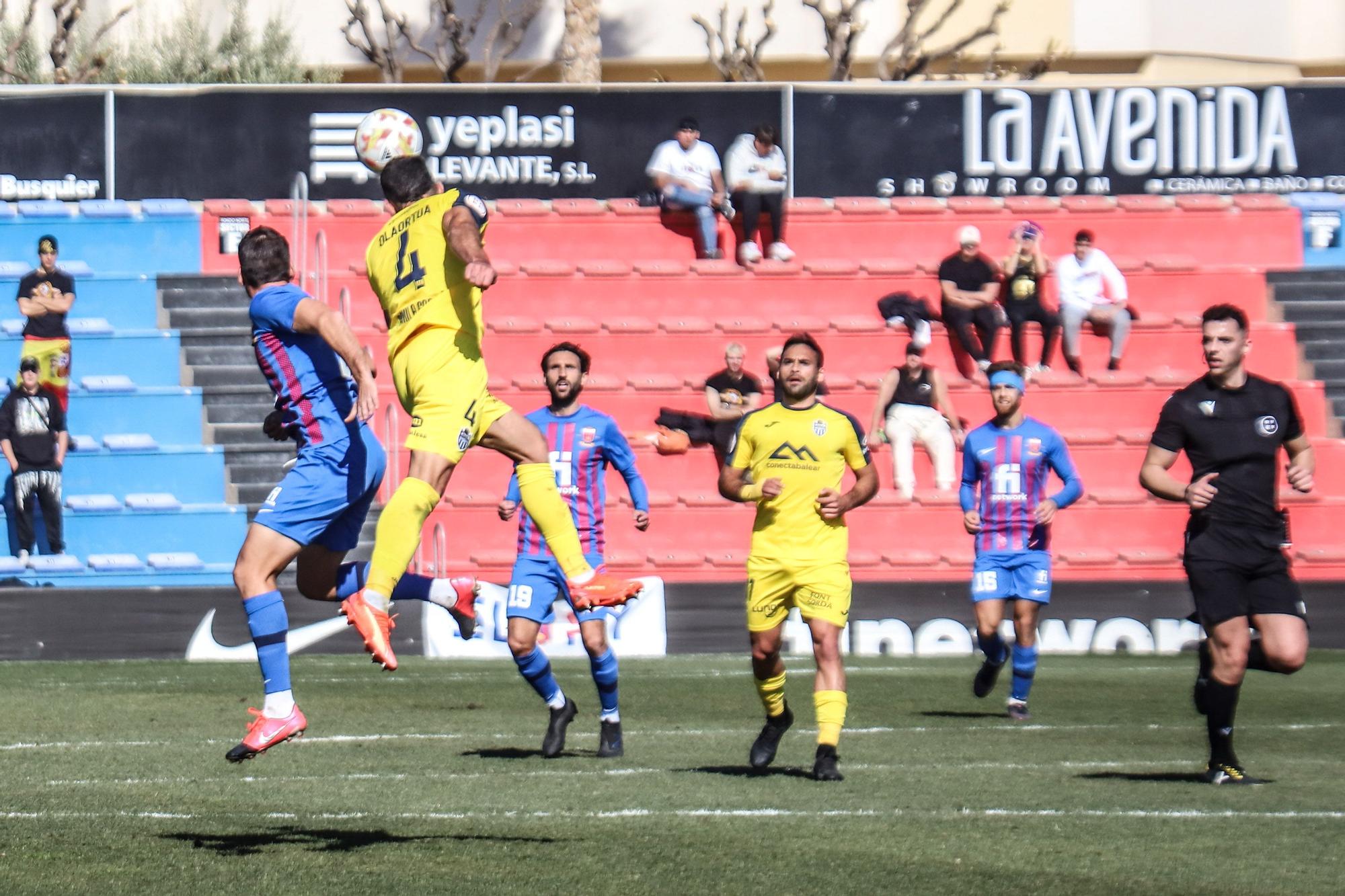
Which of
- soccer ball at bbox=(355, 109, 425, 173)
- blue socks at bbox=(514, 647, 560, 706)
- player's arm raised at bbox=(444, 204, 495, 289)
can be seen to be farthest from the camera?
blue socks at bbox=(514, 647, 560, 706)

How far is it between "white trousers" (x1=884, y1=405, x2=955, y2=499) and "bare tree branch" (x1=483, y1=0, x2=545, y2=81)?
12932mm

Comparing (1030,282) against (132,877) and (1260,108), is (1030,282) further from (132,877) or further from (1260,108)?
(132,877)

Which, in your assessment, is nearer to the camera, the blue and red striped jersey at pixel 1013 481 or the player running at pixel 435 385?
the player running at pixel 435 385

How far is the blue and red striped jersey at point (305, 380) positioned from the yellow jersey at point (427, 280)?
310 mm

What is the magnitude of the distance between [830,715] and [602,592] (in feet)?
6.57

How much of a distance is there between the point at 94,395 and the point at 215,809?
12.4 m

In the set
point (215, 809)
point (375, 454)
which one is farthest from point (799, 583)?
point (215, 809)

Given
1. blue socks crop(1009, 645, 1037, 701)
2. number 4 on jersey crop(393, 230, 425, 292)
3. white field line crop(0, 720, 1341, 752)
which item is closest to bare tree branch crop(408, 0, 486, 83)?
blue socks crop(1009, 645, 1037, 701)

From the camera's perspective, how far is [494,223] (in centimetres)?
2047

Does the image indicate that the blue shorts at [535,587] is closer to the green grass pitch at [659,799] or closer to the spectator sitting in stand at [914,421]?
the green grass pitch at [659,799]

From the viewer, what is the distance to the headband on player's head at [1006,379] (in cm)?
1244

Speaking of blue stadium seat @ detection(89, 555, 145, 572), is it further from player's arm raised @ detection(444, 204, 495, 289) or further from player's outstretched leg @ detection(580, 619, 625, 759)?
player's arm raised @ detection(444, 204, 495, 289)

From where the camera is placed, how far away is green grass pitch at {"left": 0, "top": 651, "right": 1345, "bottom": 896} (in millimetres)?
6164

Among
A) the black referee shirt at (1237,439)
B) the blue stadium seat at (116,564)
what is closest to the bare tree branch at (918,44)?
the blue stadium seat at (116,564)
